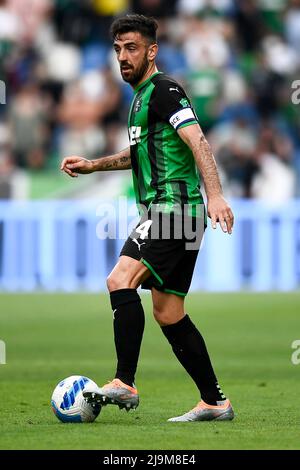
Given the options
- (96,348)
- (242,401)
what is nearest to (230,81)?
(96,348)

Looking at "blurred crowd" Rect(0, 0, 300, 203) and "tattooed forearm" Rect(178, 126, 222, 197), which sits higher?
"blurred crowd" Rect(0, 0, 300, 203)

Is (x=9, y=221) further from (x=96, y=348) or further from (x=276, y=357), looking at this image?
(x=276, y=357)

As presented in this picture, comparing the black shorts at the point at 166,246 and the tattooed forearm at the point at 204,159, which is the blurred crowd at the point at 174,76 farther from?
the tattooed forearm at the point at 204,159

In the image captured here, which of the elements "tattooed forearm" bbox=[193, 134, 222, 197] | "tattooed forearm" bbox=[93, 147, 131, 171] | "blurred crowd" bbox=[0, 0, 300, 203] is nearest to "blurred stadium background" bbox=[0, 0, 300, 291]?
"blurred crowd" bbox=[0, 0, 300, 203]

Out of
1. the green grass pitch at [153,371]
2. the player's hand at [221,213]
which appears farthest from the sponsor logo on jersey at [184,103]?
the green grass pitch at [153,371]

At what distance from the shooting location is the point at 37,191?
20.1 m

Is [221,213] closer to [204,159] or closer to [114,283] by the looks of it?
[204,159]

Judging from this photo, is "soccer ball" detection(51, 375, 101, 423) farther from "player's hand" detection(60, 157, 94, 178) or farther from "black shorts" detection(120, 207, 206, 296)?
"player's hand" detection(60, 157, 94, 178)

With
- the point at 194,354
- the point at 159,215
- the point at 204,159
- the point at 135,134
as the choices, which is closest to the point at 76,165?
the point at 135,134

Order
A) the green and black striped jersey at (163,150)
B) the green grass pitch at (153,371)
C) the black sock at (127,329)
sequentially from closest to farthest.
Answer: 1. the green grass pitch at (153,371)
2. the black sock at (127,329)
3. the green and black striped jersey at (163,150)

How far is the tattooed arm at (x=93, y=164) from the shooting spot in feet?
24.7

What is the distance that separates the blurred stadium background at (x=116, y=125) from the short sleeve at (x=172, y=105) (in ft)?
35.1

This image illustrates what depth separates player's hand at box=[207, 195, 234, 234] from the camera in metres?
6.80

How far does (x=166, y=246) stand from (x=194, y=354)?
679 millimetres
